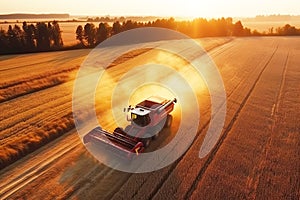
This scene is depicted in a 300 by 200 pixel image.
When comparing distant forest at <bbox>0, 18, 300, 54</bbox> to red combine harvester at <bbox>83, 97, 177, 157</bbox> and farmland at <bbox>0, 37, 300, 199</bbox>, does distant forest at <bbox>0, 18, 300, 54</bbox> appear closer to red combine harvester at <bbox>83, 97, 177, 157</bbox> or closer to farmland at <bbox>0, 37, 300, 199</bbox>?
farmland at <bbox>0, 37, 300, 199</bbox>

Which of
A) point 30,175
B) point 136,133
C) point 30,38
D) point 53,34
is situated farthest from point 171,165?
point 53,34

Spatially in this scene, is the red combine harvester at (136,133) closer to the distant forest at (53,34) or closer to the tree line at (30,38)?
the tree line at (30,38)

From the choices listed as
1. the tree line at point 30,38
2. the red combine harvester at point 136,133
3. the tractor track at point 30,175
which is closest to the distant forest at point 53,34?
the tree line at point 30,38

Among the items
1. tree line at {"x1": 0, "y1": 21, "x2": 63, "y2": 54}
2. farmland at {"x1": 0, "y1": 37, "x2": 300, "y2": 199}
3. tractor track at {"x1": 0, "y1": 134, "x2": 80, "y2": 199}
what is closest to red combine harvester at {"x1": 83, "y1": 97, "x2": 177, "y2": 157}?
farmland at {"x1": 0, "y1": 37, "x2": 300, "y2": 199}

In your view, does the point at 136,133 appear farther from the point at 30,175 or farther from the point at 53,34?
the point at 53,34

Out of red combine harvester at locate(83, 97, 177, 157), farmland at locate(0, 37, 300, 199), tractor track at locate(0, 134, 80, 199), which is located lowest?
tractor track at locate(0, 134, 80, 199)

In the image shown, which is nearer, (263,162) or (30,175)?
(30,175)

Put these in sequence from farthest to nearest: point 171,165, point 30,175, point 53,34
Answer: point 53,34
point 171,165
point 30,175

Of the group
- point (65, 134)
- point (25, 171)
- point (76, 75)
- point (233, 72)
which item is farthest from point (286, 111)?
point (76, 75)
